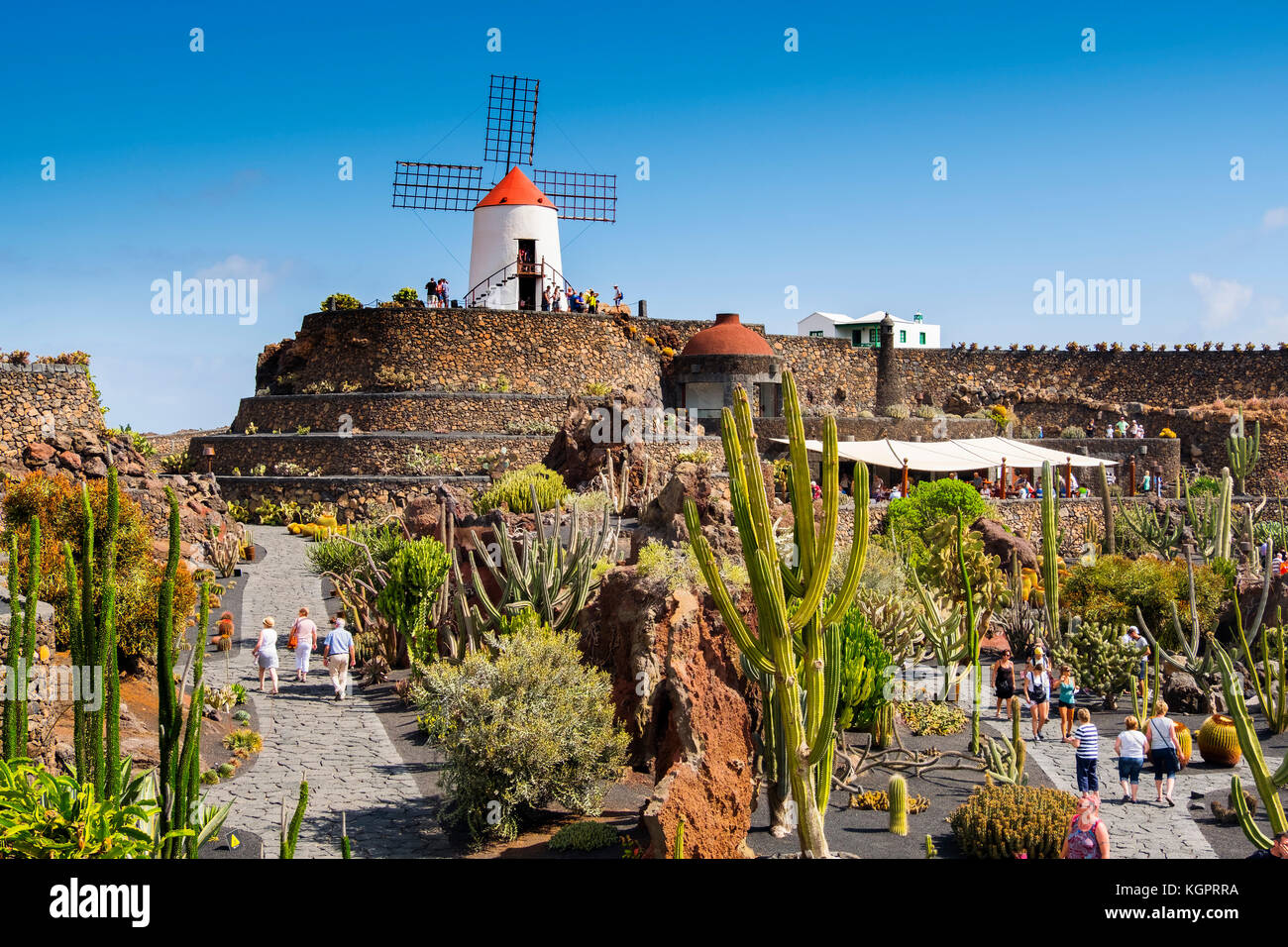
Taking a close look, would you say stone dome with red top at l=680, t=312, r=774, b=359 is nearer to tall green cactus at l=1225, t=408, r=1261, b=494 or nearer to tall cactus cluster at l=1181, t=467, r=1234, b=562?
tall cactus cluster at l=1181, t=467, r=1234, b=562

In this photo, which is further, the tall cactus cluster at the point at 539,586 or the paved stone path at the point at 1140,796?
the tall cactus cluster at the point at 539,586

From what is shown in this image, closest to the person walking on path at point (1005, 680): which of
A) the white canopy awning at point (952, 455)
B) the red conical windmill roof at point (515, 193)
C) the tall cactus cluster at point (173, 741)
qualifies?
the tall cactus cluster at point (173, 741)

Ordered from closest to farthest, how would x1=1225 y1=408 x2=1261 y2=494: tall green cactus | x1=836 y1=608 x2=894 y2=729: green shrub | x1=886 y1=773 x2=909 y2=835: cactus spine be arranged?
x1=886 y1=773 x2=909 y2=835: cactus spine → x1=836 y1=608 x2=894 y2=729: green shrub → x1=1225 y1=408 x2=1261 y2=494: tall green cactus

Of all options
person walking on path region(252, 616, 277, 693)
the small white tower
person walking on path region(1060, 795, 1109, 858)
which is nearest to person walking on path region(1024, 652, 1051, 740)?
person walking on path region(1060, 795, 1109, 858)

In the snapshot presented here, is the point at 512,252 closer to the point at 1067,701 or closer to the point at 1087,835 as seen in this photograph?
the point at 1067,701

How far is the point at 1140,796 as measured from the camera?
32.5 feet

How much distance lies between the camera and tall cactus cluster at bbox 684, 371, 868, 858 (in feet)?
22.8

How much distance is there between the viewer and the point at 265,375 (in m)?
30.7

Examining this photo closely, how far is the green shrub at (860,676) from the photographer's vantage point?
421 inches

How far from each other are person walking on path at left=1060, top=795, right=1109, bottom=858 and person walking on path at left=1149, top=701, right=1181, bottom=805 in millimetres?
2316

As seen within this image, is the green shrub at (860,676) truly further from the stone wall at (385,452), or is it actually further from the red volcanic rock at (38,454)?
the red volcanic rock at (38,454)

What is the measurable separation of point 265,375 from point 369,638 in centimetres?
1855

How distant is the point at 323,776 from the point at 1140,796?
6.96 meters

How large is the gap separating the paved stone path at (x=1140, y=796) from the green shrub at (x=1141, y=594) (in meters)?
3.77
